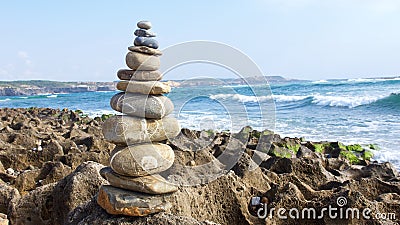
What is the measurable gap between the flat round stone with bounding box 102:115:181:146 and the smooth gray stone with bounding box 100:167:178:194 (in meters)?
0.40

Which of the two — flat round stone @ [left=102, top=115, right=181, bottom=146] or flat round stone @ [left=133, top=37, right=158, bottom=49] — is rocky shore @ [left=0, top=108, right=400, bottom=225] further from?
flat round stone @ [left=133, top=37, right=158, bottom=49]

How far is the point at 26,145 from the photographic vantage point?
12719 mm

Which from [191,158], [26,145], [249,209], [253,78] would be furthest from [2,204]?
[26,145]

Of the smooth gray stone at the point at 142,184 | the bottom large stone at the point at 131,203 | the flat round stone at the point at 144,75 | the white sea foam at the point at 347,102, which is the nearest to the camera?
the bottom large stone at the point at 131,203

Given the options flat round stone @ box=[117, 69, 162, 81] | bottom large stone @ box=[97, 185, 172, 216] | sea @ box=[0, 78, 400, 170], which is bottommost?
sea @ box=[0, 78, 400, 170]

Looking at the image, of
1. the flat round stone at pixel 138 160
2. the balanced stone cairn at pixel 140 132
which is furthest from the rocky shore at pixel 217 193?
the flat round stone at pixel 138 160

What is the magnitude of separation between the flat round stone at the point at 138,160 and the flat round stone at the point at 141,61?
0.89 metres

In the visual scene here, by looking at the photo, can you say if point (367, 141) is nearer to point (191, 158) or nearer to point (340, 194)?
point (191, 158)

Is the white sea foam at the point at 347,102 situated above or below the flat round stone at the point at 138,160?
below

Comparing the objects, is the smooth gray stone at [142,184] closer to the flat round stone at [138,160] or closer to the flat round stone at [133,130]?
the flat round stone at [138,160]

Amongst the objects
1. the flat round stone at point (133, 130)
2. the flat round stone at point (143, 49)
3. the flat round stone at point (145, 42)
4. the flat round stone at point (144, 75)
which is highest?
the flat round stone at point (145, 42)

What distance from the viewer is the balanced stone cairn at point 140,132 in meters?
5.03

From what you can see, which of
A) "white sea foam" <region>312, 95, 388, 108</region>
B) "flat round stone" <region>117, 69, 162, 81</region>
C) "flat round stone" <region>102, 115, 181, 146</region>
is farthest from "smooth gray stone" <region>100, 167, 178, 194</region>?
"white sea foam" <region>312, 95, 388, 108</region>

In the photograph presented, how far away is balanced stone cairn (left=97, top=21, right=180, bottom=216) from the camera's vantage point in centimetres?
503
